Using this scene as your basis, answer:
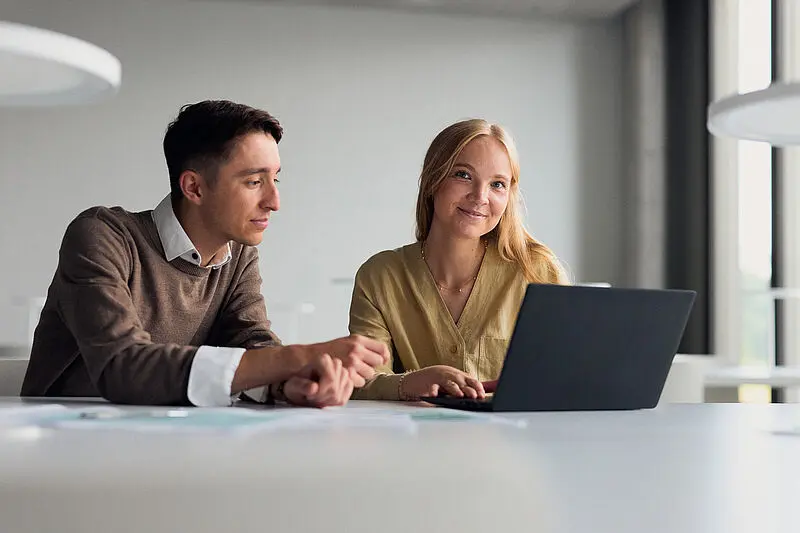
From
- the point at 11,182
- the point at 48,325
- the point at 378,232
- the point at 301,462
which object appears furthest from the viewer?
the point at 378,232

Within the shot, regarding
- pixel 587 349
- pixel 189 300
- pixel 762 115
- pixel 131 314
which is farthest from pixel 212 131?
pixel 762 115

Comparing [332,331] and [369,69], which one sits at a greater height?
[369,69]

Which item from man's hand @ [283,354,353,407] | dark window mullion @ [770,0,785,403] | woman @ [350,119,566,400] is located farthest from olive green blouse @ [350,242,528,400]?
dark window mullion @ [770,0,785,403]

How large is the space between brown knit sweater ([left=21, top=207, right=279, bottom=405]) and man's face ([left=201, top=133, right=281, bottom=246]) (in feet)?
0.30

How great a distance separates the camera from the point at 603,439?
0.79 meters

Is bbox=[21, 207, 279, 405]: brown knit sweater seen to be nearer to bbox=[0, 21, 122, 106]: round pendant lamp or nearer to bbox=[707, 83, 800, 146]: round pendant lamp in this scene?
bbox=[0, 21, 122, 106]: round pendant lamp

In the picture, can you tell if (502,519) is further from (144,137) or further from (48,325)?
(144,137)

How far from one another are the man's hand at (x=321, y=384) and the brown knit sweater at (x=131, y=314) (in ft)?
0.47

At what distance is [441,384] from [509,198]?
726 millimetres

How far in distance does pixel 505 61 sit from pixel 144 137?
270 cm

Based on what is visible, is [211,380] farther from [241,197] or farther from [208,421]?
[241,197]

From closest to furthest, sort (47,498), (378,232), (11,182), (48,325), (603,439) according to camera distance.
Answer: (47,498), (603,439), (48,325), (11,182), (378,232)

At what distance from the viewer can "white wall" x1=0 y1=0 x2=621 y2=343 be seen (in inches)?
250

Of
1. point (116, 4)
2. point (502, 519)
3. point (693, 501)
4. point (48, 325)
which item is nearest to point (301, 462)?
point (502, 519)
